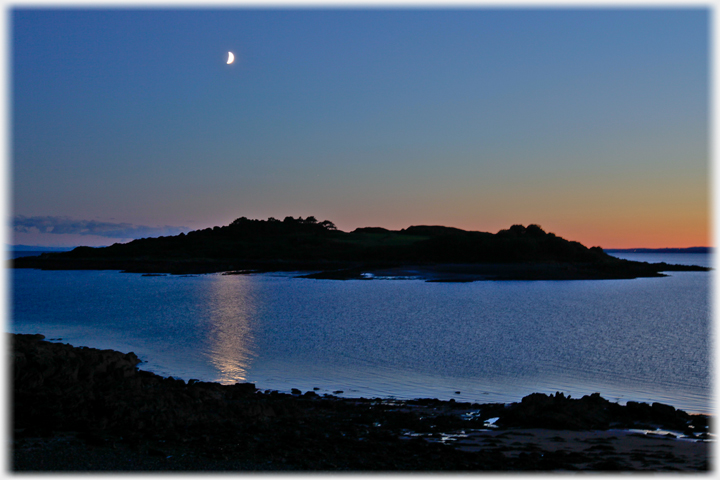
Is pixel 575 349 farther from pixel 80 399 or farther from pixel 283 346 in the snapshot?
pixel 80 399

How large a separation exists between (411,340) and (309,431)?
40.3 feet

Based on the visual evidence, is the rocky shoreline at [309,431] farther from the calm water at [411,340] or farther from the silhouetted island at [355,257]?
the silhouetted island at [355,257]

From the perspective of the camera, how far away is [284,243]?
4144 inches

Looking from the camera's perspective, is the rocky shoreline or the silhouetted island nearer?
the rocky shoreline

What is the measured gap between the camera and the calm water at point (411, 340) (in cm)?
1347

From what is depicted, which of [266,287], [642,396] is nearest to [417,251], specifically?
[266,287]

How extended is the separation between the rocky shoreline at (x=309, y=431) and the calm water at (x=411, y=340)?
2.43 meters

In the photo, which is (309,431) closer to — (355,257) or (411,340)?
(411,340)

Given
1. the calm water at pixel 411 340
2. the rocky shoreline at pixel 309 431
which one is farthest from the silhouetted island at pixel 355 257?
the rocky shoreline at pixel 309 431

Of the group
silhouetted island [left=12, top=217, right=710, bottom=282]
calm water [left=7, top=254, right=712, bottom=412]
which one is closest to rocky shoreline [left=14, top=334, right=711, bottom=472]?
calm water [left=7, top=254, right=712, bottom=412]

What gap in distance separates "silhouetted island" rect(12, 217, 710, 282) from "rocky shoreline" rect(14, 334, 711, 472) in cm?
5554

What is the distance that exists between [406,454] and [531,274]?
65779 mm

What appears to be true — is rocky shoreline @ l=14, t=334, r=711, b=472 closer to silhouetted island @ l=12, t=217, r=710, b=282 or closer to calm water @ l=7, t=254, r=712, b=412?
calm water @ l=7, t=254, r=712, b=412

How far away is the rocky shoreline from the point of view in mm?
7180
